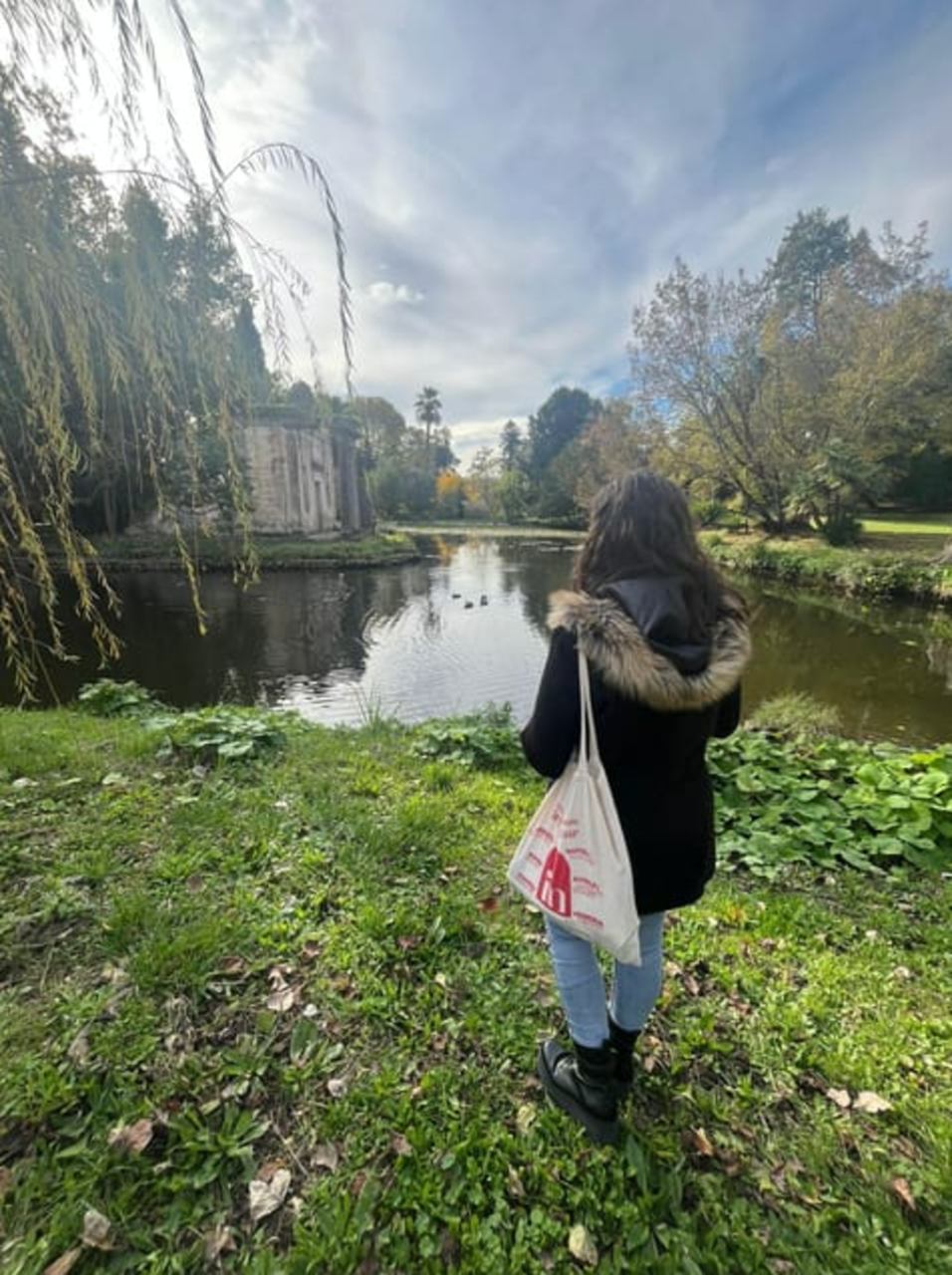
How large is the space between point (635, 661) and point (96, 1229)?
68.2 inches

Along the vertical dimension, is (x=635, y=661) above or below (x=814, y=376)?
below

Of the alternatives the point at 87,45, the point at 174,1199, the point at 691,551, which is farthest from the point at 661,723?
the point at 87,45

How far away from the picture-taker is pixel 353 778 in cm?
361

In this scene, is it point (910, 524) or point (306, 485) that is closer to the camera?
point (910, 524)

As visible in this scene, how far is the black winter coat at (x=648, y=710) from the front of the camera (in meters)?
1.19

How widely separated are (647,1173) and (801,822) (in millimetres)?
2611

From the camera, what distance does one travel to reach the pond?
7398mm

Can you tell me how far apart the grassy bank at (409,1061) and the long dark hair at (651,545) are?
146 cm

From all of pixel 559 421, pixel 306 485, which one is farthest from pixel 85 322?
pixel 559 421

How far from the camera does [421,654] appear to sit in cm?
1018

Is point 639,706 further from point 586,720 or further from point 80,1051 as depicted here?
point 80,1051

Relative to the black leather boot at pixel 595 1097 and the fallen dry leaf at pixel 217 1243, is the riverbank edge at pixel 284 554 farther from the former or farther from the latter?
the black leather boot at pixel 595 1097

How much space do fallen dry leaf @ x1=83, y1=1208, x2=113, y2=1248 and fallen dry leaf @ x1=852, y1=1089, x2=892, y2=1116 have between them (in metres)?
1.99

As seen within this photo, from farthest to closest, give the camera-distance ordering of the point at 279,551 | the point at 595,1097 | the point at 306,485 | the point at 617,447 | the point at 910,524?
the point at 617,447 < the point at 306,485 < the point at 279,551 < the point at 910,524 < the point at 595,1097
